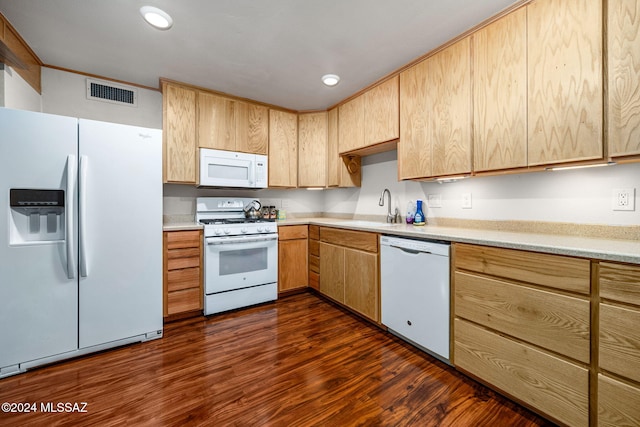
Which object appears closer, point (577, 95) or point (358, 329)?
point (577, 95)

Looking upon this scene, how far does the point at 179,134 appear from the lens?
2.70 meters

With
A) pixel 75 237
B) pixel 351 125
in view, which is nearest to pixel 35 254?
pixel 75 237

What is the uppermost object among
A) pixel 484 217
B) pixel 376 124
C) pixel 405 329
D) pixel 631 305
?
pixel 376 124

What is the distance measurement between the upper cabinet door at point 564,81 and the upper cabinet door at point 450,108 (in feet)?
1.26

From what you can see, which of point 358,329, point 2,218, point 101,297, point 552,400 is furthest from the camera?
point 358,329

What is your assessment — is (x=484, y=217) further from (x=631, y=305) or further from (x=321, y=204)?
(x=321, y=204)

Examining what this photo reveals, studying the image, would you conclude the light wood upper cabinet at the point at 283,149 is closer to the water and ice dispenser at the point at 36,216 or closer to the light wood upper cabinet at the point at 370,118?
the light wood upper cabinet at the point at 370,118

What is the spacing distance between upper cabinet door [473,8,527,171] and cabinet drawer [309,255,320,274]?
1.91 meters

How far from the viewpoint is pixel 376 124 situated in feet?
8.73

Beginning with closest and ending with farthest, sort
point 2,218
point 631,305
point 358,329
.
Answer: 1. point 631,305
2. point 2,218
3. point 358,329

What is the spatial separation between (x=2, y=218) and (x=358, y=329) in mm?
2625

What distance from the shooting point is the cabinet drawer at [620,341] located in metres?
1.04

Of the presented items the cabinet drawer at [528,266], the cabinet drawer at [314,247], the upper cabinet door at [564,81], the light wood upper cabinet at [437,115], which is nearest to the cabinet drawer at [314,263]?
the cabinet drawer at [314,247]

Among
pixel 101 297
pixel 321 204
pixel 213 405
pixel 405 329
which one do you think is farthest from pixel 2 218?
pixel 321 204
